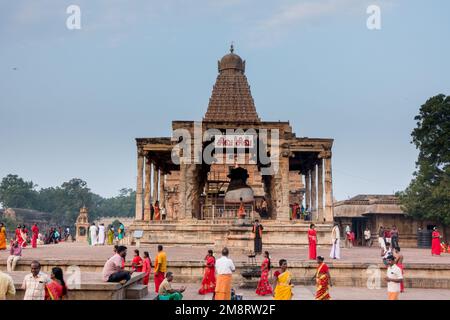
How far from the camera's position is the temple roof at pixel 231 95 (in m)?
57.6

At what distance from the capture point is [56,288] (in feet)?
27.2

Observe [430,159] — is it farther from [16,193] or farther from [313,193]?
[16,193]

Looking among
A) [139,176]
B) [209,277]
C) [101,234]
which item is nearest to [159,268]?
[209,277]

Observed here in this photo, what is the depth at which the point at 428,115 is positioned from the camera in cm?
3466

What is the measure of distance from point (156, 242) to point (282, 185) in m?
8.25

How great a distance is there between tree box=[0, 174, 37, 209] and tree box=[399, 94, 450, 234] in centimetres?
9004

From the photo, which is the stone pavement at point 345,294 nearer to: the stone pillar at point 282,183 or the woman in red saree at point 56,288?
the woman in red saree at point 56,288

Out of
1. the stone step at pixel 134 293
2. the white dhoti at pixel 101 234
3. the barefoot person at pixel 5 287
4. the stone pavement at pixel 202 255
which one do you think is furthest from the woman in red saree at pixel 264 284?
the white dhoti at pixel 101 234

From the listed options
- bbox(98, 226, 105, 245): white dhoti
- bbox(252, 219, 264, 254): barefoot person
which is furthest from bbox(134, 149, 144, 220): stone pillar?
bbox(252, 219, 264, 254): barefoot person

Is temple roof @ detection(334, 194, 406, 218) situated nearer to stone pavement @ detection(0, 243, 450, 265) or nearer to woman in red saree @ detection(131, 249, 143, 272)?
stone pavement @ detection(0, 243, 450, 265)

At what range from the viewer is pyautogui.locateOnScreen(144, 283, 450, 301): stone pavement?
42.3ft
